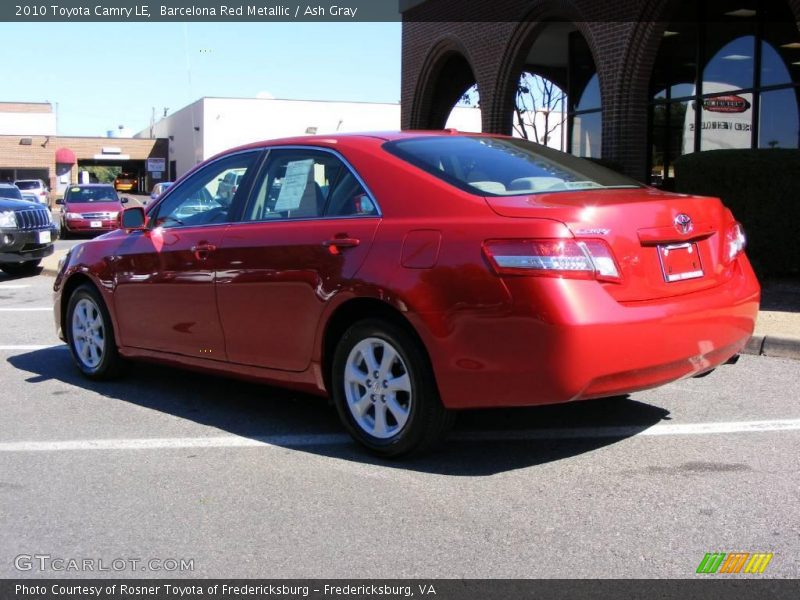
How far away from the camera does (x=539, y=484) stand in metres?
4.16

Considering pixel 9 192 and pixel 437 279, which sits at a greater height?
pixel 9 192

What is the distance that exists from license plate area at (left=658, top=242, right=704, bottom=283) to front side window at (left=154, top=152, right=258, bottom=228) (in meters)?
2.60

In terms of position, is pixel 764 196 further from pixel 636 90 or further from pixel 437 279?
pixel 437 279

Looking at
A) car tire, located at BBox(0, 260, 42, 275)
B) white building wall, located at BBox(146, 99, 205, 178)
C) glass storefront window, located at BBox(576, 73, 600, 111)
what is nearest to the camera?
car tire, located at BBox(0, 260, 42, 275)

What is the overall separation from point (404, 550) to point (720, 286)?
2248 millimetres

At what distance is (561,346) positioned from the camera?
384 cm

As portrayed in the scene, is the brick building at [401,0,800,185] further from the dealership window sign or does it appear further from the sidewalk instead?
the sidewalk

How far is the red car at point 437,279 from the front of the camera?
3.93m

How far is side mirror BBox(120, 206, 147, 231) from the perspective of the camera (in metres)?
6.07

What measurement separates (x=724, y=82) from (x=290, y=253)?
11447 mm

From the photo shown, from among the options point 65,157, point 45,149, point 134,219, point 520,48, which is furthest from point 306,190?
point 45,149
